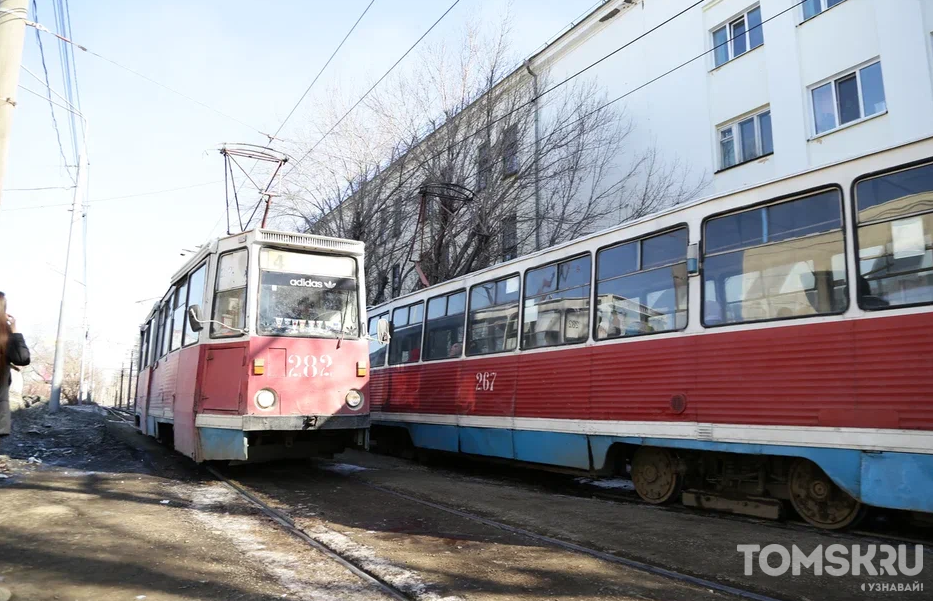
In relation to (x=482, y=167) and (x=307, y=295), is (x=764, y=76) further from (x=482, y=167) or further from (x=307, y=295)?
(x=307, y=295)

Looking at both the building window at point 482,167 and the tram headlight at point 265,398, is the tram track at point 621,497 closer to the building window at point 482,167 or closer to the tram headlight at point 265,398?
the tram headlight at point 265,398

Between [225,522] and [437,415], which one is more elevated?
[437,415]

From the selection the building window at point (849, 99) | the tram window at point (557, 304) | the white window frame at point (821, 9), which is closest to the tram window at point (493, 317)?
the tram window at point (557, 304)

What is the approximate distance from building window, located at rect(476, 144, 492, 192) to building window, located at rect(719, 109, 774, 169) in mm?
5612

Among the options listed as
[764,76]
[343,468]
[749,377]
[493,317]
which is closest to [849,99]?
[764,76]

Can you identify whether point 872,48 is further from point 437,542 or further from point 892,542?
point 437,542

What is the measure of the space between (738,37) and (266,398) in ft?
41.1

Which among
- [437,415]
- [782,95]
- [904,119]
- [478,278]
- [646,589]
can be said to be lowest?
[646,589]

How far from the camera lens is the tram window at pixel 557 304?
7855 millimetres

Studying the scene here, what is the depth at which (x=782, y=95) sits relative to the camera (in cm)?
1284

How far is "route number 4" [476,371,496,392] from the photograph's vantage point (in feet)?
30.3

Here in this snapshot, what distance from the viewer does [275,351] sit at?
25.3 ft

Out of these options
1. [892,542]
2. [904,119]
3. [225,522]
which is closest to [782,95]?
[904,119]

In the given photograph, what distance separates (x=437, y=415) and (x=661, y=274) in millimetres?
4921
